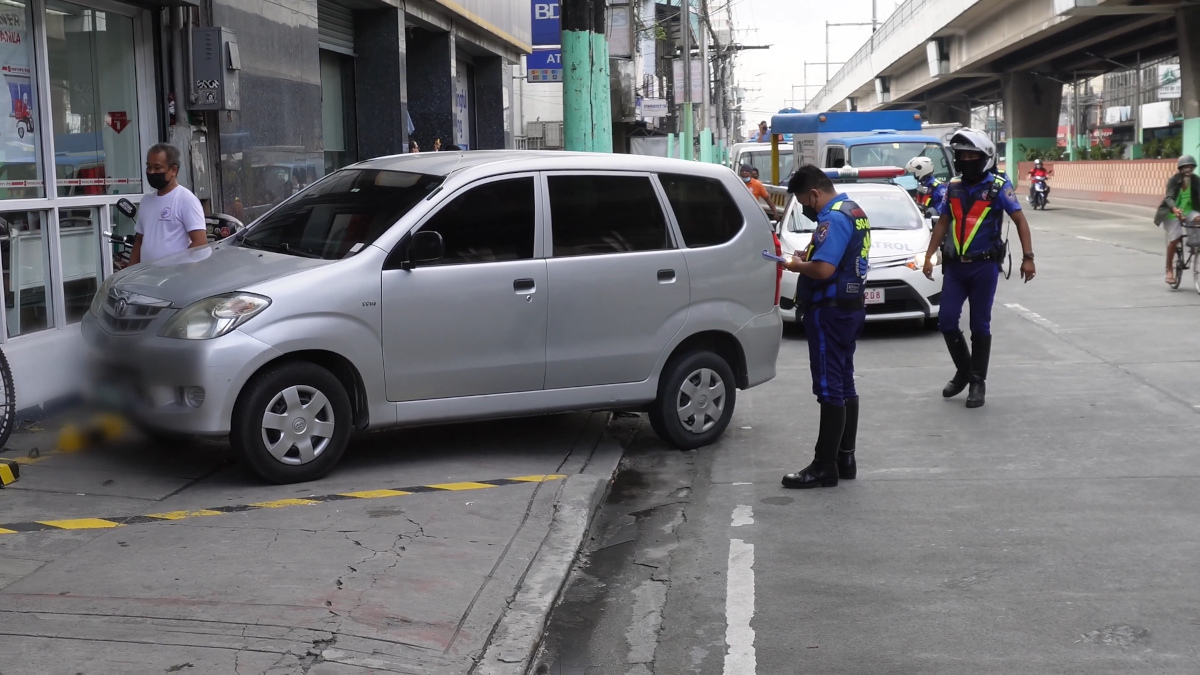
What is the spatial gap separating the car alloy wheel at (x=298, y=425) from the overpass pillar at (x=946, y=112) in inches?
3089

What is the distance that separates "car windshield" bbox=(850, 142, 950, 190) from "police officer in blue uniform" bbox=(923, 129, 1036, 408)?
1330 cm

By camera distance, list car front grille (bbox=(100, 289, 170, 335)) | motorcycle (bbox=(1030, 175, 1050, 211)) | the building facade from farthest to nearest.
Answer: motorcycle (bbox=(1030, 175, 1050, 211)) → the building facade → car front grille (bbox=(100, 289, 170, 335))

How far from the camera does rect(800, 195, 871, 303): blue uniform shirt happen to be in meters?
7.17

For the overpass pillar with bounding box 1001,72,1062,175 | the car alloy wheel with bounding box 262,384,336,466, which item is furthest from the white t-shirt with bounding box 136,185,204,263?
the overpass pillar with bounding box 1001,72,1062,175

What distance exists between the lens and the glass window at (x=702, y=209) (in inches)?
325

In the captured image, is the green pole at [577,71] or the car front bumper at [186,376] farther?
the green pole at [577,71]

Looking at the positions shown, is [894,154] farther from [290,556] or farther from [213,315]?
[290,556]

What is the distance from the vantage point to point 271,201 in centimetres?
1308

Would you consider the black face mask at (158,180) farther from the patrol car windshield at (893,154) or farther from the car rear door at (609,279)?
the patrol car windshield at (893,154)

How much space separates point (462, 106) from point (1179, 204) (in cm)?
1257

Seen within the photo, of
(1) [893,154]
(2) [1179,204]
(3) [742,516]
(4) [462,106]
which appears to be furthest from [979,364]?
(4) [462,106]

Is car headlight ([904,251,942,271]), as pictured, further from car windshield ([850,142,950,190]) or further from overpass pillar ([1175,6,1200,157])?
overpass pillar ([1175,6,1200,157])

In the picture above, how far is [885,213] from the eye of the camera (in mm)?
14680

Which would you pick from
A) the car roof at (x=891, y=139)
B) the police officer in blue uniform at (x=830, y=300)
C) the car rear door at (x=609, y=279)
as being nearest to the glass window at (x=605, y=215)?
the car rear door at (x=609, y=279)
